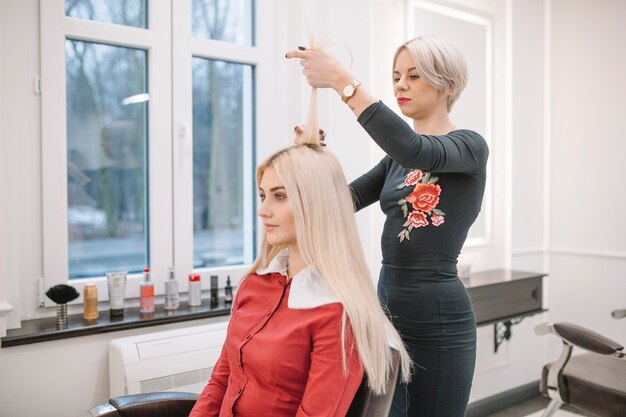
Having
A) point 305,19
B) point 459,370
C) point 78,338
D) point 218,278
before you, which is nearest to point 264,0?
point 305,19

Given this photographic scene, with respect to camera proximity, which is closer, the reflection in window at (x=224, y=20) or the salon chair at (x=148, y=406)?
the salon chair at (x=148, y=406)

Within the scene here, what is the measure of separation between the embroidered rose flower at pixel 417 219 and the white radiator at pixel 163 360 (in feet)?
3.29

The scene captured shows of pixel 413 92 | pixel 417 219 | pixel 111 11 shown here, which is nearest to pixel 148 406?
pixel 417 219

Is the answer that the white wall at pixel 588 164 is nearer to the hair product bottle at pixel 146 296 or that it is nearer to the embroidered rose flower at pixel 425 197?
A: the embroidered rose flower at pixel 425 197

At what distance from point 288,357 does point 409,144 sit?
518 millimetres

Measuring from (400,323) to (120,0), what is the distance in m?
1.72

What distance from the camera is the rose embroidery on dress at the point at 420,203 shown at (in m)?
1.37

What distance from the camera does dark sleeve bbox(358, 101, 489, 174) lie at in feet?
3.76

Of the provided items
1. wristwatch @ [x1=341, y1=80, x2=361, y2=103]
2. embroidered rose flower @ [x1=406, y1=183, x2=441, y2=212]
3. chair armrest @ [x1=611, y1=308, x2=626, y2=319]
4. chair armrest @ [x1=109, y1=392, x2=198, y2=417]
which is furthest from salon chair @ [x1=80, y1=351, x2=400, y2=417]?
chair armrest @ [x1=611, y1=308, x2=626, y2=319]

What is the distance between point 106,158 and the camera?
220cm

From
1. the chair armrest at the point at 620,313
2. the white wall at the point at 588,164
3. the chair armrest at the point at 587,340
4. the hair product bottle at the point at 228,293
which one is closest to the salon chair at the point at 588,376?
the chair armrest at the point at 587,340

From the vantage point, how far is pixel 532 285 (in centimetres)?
292

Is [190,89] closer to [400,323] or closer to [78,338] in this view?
[78,338]

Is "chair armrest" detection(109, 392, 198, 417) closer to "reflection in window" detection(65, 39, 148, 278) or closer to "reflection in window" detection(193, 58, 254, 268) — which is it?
"reflection in window" detection(65, 39, 148, 278)
